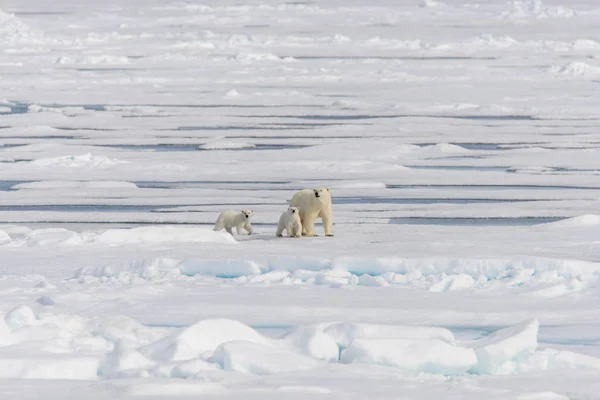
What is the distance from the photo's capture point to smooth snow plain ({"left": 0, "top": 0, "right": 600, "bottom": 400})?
3404 millimetres

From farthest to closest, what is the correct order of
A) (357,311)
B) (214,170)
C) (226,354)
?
(214,170)
(357,311)
(226,354)

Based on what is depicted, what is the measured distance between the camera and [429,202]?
8086mm

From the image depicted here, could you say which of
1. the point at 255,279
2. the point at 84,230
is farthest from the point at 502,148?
the point at 255,279

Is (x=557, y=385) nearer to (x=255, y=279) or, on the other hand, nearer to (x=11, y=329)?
(x=11, y=329)

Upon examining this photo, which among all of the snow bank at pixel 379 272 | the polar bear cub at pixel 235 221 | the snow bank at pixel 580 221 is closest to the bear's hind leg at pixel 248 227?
the polar bear cub at pixel 235 221

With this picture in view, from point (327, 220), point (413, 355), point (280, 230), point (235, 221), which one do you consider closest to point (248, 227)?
point (235, 221)

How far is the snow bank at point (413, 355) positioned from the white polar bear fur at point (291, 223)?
2955mm

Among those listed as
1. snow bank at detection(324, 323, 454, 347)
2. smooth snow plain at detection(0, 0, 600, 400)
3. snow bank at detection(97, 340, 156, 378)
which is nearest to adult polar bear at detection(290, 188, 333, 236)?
smooth snow plain at detection(0, 0, 600, 400)

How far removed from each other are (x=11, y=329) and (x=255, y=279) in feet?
5.23

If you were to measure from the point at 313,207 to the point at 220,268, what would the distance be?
1.18 m

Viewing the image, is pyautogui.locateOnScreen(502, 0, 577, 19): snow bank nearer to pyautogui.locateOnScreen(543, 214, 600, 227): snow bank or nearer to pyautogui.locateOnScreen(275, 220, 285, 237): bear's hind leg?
pyautogui.locateOnScreen(543, 214, 600, 227): snow bank

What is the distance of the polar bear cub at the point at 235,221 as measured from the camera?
6.70 metres

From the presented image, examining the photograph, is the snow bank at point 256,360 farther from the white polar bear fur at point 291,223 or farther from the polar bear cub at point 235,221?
the polar bear cub at point 235,221

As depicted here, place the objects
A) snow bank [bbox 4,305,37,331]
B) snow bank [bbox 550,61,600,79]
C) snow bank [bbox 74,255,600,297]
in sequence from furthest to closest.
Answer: snow bank [bbox 550,61,600,79] < snow bank [bbox 74,255,600,297] < snow bank [bbox 4,305,37,331]
